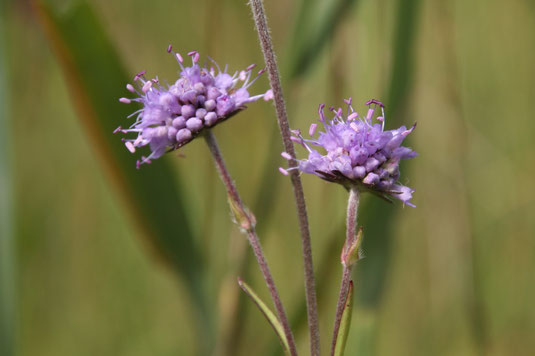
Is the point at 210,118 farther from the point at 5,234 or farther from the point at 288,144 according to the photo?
the point at 5,234

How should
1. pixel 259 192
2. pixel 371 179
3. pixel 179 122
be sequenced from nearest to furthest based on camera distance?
pixel 371 179 → pixel 179 122 → pixel 259 192

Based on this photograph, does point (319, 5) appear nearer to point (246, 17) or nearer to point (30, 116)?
point (246, 17)

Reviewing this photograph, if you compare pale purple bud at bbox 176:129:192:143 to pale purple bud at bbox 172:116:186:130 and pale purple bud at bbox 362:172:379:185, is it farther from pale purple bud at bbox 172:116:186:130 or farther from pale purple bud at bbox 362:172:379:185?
pale purple bud at bbox 362:172:379:185

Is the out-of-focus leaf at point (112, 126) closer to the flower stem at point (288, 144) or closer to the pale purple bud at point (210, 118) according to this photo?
the pale purple bud at point (210, 118)

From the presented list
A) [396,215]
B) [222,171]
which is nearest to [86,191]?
[396,215]

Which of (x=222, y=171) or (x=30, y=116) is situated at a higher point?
(x=30, y=116)

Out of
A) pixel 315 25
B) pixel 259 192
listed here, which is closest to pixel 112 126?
pixel 259 192

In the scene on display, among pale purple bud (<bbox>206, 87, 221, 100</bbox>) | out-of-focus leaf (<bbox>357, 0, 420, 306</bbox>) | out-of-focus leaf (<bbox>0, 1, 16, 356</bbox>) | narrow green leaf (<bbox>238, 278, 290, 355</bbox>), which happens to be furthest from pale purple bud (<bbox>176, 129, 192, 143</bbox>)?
out-of-focus leaf (<bbox>0, 1, 16, 356</bbox>)
